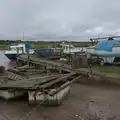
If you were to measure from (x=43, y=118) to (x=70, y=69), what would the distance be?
7565mm

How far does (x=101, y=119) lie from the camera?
23.3ft

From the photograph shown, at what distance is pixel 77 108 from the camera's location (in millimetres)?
8445

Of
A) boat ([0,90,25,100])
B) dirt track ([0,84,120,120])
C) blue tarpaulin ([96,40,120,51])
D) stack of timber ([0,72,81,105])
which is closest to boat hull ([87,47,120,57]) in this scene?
blue tarpaulin ([96,40,120,51])

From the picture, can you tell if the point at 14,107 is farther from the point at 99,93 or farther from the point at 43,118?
the point at 99,93

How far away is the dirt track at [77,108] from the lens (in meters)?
7.53

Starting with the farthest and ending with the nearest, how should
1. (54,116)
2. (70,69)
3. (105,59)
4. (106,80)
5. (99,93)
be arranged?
(105,59)
(70,69)
(106,80)
(99,93)
(54,116)

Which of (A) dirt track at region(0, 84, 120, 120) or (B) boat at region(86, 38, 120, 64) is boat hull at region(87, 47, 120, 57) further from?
(A) dirt track at region(0, 84, 120, 120)

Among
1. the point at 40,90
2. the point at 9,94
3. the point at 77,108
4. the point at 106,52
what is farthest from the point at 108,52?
the point at 9,94

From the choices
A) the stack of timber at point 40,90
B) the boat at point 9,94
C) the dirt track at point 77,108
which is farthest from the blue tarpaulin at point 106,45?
the boat at point 9,94

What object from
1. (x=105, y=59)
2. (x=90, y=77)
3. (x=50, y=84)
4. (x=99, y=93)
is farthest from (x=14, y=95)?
(x=105, y=59)

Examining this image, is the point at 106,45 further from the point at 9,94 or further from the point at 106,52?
the point at 9,94

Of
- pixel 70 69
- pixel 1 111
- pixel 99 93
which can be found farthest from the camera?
pixel 70 69

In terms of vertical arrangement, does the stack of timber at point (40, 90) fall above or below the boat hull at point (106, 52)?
below

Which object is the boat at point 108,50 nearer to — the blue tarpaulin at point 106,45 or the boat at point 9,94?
the blue tarpaulin at point 106,45
